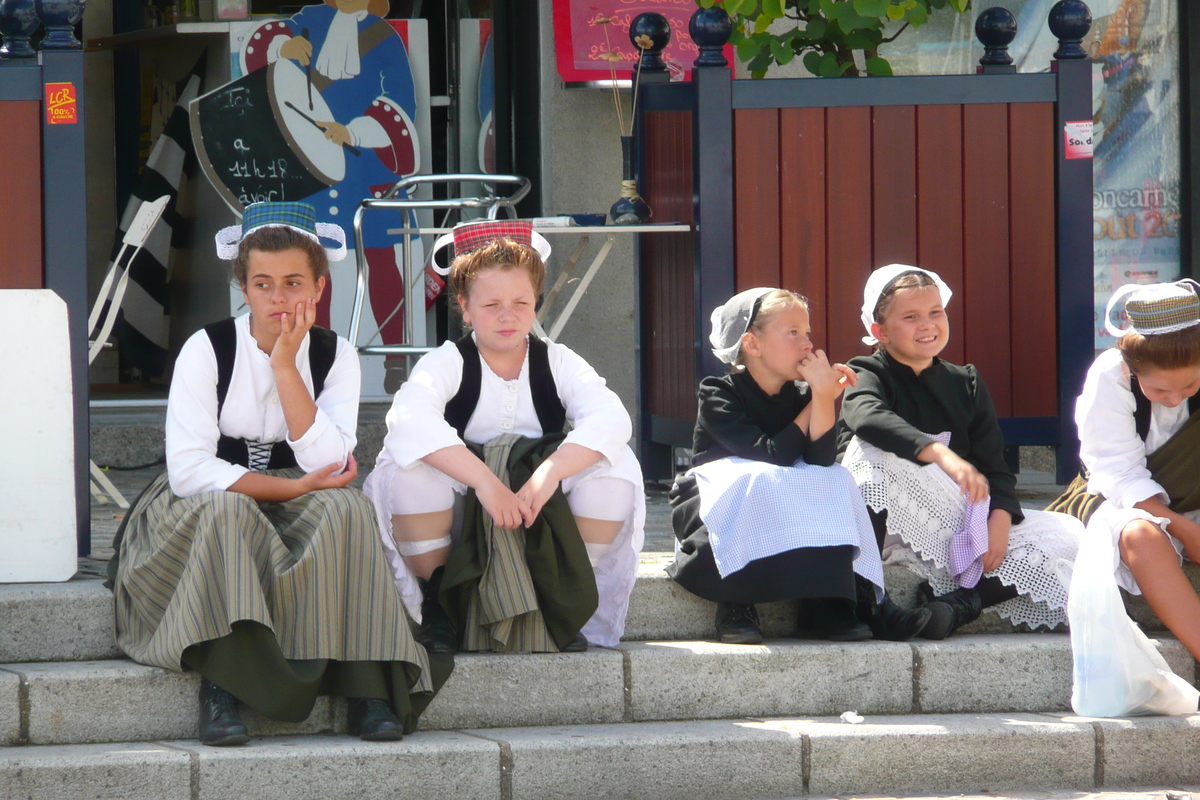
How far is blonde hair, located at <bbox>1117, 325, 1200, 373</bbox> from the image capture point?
373 cm

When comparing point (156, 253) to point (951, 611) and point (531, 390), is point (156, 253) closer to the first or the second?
point (531, 390)

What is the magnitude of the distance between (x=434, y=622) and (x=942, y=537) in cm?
139

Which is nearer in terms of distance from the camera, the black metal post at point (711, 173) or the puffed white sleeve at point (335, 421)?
the puffed white sleeve at point (335, 421)

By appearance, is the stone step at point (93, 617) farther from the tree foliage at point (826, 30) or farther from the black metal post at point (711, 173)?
the tree foliage at point (826, 30)

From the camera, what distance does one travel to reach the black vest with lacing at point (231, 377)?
11.6ft

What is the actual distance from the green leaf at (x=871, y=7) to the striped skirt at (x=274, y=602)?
99.3 inches

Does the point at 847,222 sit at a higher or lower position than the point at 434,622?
higher

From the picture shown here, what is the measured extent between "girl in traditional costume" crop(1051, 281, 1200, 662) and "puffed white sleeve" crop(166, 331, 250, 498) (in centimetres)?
221

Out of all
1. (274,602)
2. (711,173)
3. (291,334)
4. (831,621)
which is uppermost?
(711,173)

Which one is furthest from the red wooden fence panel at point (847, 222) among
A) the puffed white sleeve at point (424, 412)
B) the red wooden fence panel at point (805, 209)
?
the puffed white sleeve at point (424, 412)

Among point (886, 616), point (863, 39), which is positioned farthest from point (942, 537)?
point (863, 39)

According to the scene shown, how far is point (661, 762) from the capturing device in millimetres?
3262

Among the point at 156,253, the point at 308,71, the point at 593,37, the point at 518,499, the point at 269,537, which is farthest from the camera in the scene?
the point at 156,253

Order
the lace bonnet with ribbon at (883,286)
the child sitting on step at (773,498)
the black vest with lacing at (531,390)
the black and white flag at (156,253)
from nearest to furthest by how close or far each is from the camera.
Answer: the child sitting on step at (773,498) → the black vest with lacing at (531,390) → the lace bonnet with ribbon at (883,286) → the black and white flag at (156,253)
